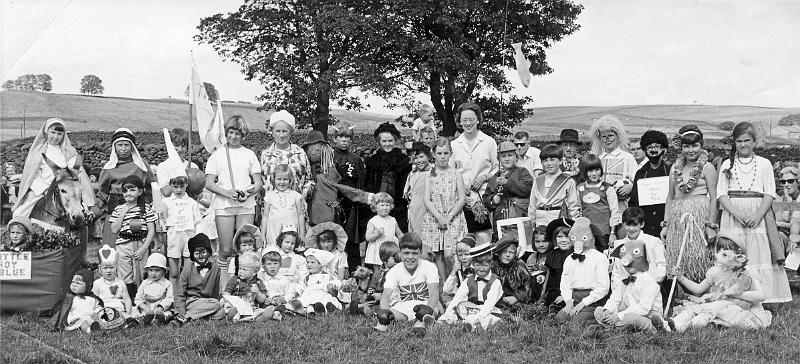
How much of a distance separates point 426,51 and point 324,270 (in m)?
14.2

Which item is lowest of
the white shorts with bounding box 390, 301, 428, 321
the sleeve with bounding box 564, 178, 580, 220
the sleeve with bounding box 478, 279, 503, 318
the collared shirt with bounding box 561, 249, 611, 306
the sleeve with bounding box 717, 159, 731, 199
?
the white shorts with bounding box 390, 301, 428, 321

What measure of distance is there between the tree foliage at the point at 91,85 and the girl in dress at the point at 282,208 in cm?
2975

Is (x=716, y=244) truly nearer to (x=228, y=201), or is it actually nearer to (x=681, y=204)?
(x=681, y=204)

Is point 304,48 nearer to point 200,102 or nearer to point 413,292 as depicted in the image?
point 200,102

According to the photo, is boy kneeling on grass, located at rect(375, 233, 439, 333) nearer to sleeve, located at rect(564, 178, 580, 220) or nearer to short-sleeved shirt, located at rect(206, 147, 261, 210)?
sleeve, located at rect(564, 178, 580, 220)

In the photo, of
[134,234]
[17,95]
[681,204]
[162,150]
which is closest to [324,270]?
[134,234]

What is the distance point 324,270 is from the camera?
829 cm

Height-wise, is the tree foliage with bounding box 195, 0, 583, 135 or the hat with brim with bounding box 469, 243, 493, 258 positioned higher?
the tree foliage with bounding box 195, 0, 583, 135

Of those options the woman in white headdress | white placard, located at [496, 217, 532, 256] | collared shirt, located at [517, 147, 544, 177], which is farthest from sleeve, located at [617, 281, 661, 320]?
the woman in white headdress

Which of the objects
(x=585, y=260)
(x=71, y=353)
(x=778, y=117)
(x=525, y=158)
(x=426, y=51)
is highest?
(x=426, y=51)

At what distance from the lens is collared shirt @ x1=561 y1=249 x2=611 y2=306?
23.0ft

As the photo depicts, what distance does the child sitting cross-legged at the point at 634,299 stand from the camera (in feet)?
21.4

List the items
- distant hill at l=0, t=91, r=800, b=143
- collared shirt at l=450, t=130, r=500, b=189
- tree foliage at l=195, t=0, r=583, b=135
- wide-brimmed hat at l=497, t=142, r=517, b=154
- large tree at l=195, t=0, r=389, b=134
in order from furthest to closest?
tree foliage at l=195, t=0, r=583, b=135, large tree at l=195, t=0, r=389, b=134, distant hill at l=0, t=91, r=800, b=143, collared shirt at l=450, t=130, r=500, b=189, wide-brimmed hat at l=497, t=142, r=517, b=154

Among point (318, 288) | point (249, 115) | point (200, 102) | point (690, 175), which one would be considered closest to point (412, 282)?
point (318, 288)
